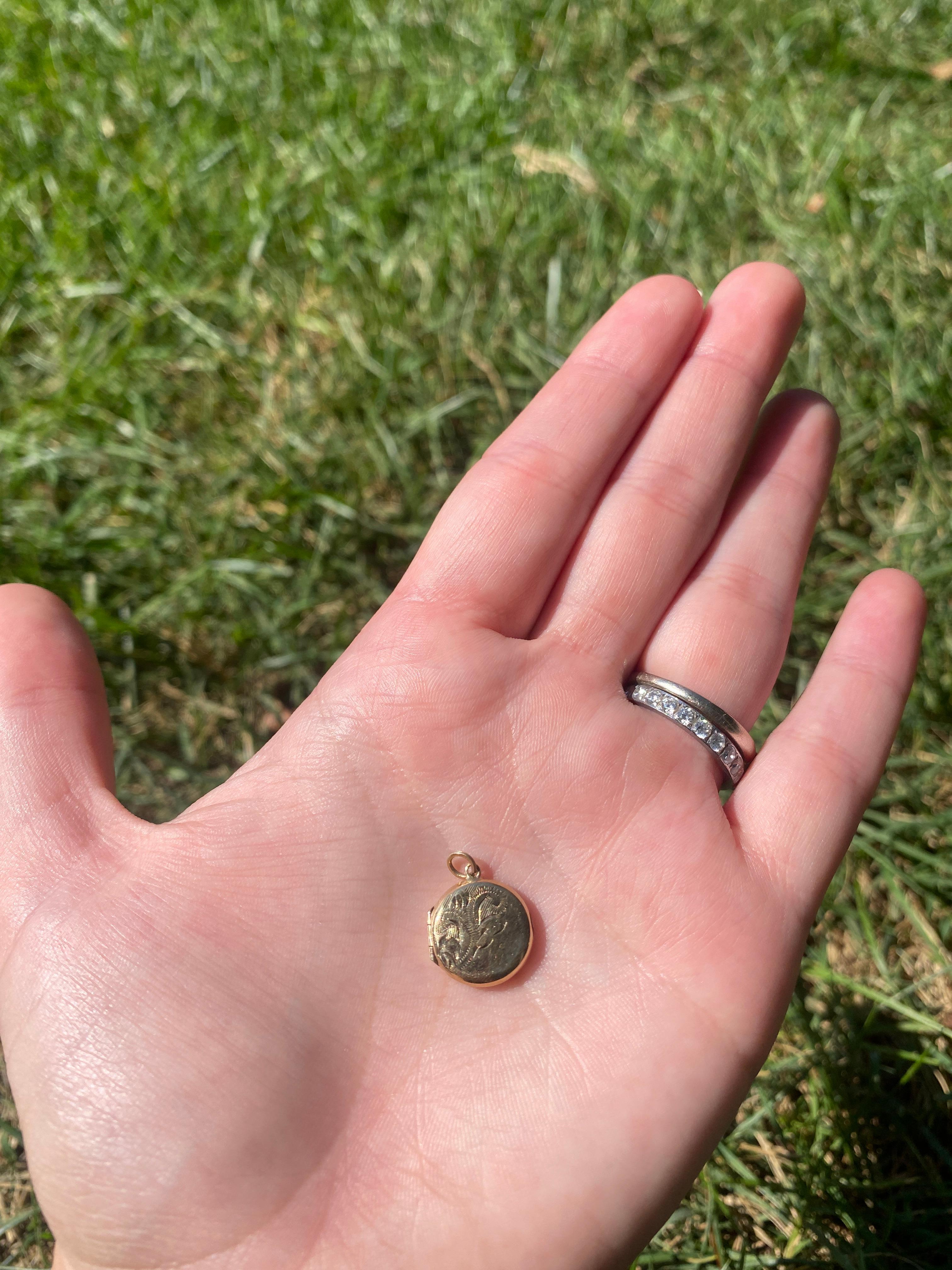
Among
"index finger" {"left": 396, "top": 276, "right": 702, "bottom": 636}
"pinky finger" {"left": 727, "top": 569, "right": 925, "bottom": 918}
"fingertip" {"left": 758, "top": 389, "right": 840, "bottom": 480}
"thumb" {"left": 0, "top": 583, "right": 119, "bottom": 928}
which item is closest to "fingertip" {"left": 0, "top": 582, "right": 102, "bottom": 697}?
"thumb" {"left": 0, "top": 583, "right": 119, "bottom": 928}

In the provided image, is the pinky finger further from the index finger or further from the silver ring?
the index finger

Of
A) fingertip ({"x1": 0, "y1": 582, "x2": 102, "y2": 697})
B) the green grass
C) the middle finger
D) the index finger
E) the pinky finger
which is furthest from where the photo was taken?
the green grass

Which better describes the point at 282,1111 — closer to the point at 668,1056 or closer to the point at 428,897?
the point at 428,897

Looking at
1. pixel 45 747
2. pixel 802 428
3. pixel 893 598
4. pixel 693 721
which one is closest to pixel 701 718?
pixel 693 721

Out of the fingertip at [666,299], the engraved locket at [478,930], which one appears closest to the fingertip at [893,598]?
the fingertip at [666,299]

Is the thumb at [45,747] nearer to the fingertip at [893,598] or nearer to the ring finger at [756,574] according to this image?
the ring finger at [756,574]

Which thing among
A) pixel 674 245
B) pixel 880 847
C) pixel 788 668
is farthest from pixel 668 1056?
pixel 674 245
